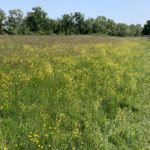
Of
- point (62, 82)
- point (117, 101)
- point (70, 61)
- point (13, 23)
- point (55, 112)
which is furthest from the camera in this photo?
point (13, 23)

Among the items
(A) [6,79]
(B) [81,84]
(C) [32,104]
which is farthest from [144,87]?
(C) [32,104]

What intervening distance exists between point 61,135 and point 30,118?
0.96 meters

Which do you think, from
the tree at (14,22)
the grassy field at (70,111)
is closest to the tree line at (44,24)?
the tree at (14,22)

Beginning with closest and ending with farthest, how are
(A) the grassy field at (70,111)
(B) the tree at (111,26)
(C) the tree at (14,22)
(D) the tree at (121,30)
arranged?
(A) the grassy field at (70,111), (C) the tree at (14,22), (B) the tree at (111,26), (D) the tree at (121,30)

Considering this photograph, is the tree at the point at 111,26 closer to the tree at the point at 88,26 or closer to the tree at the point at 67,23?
the tree at the point at 88,26

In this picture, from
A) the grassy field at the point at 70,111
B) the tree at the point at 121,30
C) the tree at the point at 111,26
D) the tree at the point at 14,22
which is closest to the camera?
the grassy field at the point at 70,111

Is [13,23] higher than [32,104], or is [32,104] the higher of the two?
[32,104]

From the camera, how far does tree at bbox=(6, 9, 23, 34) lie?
10116 cm

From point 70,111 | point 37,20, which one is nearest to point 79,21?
point 37,20

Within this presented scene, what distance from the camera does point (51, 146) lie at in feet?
21.8

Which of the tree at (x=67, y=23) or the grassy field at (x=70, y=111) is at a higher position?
the grassy field at (x=70, y=111)

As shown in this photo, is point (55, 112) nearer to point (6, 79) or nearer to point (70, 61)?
point (6, 79)

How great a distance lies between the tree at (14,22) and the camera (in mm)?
101156

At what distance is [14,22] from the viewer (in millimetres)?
108375
